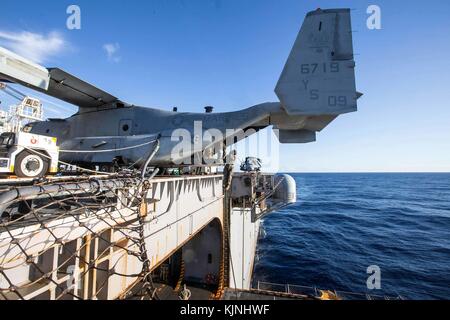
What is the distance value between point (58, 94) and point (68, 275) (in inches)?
567

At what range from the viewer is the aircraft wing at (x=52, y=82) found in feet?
27.4

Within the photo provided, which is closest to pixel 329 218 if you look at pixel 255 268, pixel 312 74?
pixel 255 268

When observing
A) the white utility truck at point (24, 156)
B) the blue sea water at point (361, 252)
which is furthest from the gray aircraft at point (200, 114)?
the blue sea water at point (361, 252)

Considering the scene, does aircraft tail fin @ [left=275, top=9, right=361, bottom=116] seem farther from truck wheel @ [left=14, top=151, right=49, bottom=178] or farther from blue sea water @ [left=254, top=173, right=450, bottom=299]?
blue sea water @ [left=254, top=173, right=450, bottom=299]

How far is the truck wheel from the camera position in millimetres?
6523

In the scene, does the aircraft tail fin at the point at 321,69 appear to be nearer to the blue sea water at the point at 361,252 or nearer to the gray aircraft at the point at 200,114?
the gray aircraft at the point at 200,114

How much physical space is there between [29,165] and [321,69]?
1237 centimetres

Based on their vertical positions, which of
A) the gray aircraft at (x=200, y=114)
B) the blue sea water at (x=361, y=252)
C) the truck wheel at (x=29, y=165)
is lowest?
the blue sea water at (x=361, y=252)

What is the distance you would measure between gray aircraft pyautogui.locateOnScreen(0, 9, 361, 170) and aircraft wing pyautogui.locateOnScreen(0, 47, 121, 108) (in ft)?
0.10

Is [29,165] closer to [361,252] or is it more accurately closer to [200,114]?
[200,114]

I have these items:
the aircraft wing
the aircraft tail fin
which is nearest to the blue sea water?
the aircraft tail fin

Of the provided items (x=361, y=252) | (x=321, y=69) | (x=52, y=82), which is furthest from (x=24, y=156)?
(x=361, y=252)

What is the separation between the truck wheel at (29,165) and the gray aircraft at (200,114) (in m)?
2.84
